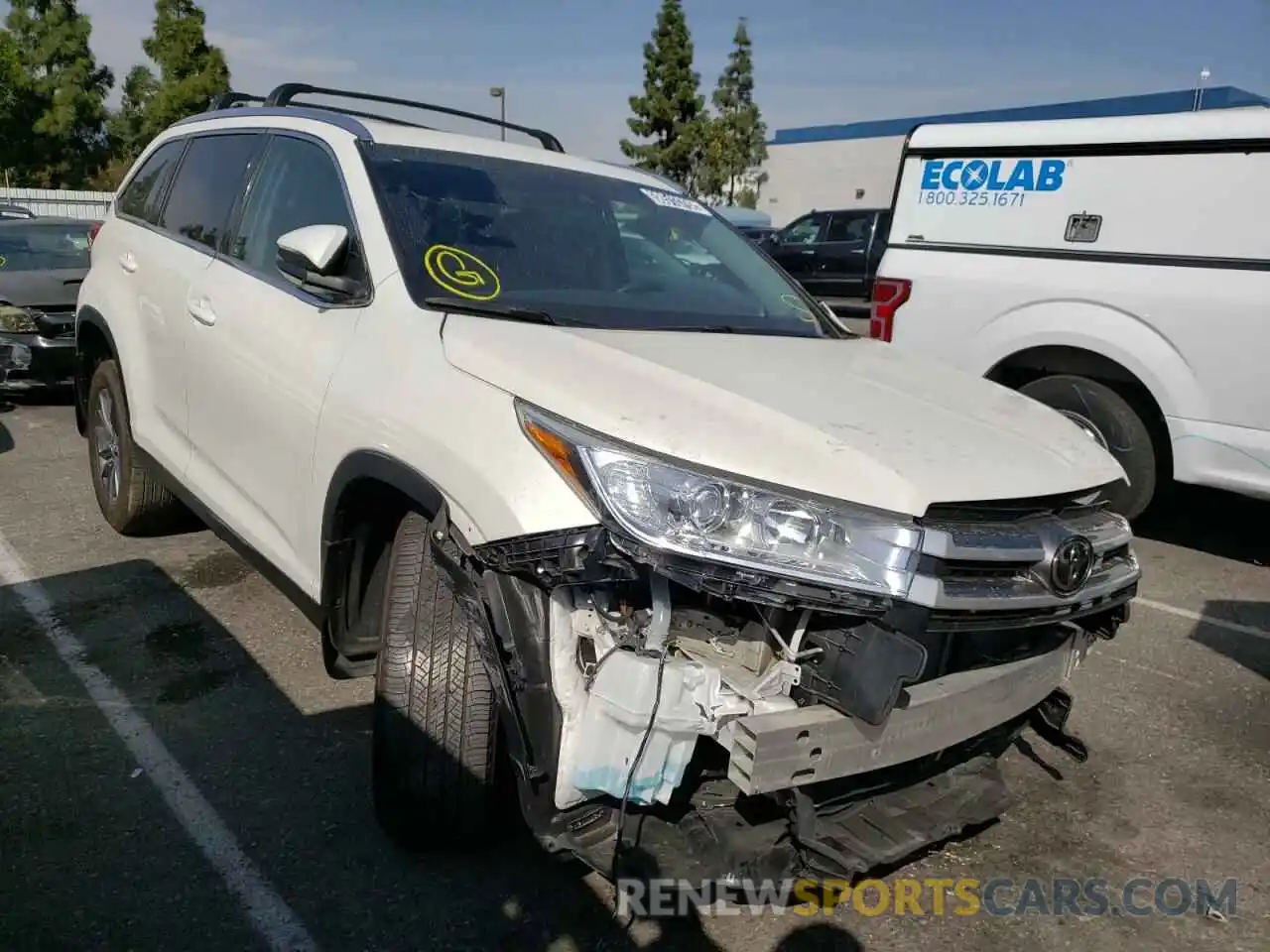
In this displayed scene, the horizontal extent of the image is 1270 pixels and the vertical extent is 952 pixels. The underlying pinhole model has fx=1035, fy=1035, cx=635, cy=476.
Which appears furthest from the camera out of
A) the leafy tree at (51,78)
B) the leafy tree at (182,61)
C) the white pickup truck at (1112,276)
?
the leafy tree at (51,78)

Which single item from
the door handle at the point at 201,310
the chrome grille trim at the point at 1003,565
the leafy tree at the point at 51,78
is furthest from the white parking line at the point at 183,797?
the leafy tree at the point at 51,78

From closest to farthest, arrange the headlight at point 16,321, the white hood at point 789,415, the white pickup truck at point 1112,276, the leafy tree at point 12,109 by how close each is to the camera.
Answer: the white hood at point 789,415, the white pickup truck at point 1112,276, the headlight at point 16,321, the leafy tree at point 12,109

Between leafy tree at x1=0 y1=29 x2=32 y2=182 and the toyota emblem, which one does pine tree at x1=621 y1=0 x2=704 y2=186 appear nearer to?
leafy tree at x1=0 y1=29 x2=32 y2=182

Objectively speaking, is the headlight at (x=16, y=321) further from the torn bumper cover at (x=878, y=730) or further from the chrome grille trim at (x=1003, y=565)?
the chrome grille trim at (x=1003, y=565)

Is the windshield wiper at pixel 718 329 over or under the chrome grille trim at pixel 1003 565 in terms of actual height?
over

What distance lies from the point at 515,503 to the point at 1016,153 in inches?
205

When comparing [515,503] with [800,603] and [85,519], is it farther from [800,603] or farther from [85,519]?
[85,519]

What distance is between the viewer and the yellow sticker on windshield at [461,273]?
2.87m

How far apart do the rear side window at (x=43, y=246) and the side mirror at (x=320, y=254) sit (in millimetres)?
6591

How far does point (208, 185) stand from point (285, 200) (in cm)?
85

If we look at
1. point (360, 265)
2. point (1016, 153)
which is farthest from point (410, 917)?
point (1016, 153)

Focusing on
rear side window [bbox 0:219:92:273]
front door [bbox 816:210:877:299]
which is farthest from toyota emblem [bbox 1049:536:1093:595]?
front door [bbox 816:210:877:299]

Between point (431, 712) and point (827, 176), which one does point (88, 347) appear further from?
point (827, 176)

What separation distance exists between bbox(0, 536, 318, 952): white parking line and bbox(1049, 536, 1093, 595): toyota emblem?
75.0 inches
